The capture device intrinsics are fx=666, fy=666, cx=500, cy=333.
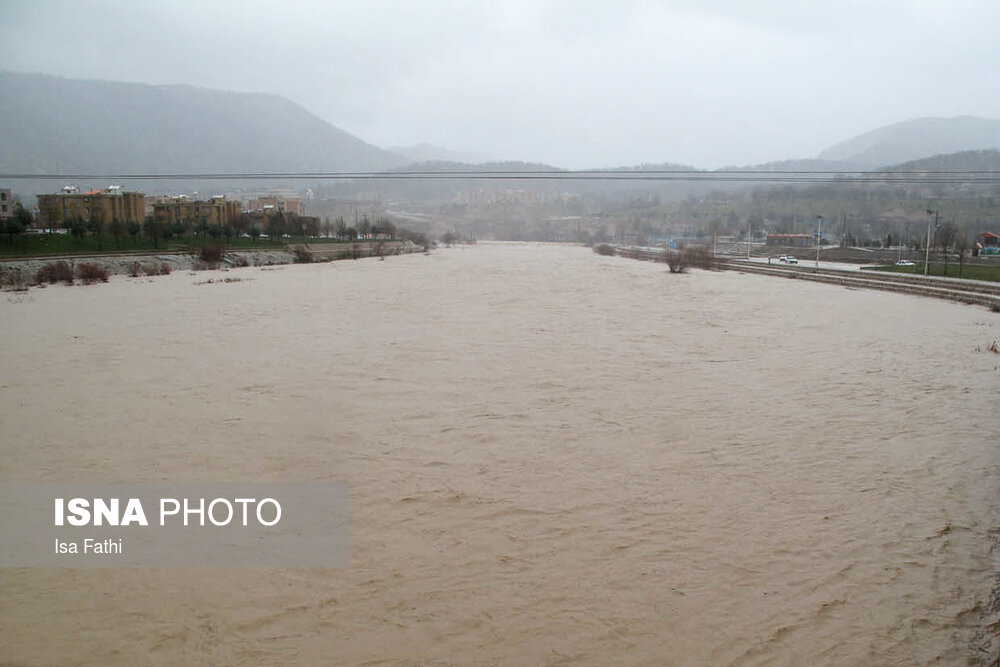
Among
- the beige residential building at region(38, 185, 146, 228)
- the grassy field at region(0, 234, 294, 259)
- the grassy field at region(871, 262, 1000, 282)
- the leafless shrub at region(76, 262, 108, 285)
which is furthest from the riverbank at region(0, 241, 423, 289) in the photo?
the grassy field at region(871, 262, 1000, 282)

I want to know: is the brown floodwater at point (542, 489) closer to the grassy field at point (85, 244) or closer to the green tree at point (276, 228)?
the grassy field at point (85, 244)

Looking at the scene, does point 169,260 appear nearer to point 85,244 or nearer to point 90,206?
point 85,244

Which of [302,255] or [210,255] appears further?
[302,255]

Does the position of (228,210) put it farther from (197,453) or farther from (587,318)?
(197,453)

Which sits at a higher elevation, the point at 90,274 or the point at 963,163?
the point at 963,163

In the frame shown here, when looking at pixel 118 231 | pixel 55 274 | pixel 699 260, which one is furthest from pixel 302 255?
pixel 699 260

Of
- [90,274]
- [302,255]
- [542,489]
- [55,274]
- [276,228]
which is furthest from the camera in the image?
[276,228]

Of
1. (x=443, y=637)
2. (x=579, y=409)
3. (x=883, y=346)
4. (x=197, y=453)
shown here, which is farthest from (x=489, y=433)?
(x=883, y=346)
